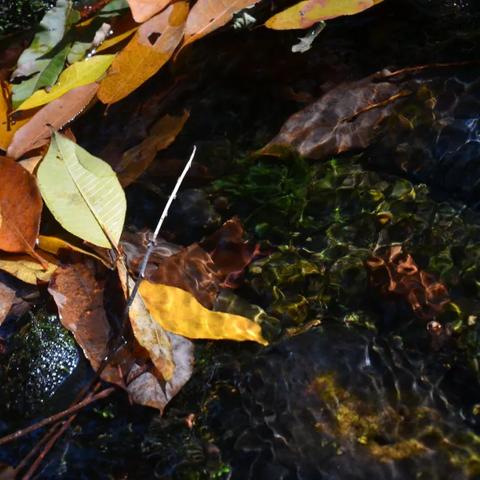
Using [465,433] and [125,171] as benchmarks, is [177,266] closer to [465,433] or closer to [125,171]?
[125,171]

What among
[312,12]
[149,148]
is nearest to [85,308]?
[149,148]

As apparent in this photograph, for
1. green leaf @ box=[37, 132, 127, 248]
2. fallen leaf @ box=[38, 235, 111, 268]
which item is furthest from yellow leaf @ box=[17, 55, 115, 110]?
fallen leaf @ box=[38, 235, 111, 268]

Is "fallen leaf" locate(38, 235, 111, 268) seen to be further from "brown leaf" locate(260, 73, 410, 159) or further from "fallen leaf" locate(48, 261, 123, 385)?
"brown leaf" locate(260, 73, 410, 159)

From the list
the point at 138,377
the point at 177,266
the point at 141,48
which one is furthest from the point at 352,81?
the point at 138,377

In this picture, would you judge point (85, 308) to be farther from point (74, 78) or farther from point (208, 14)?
point (208, 14)

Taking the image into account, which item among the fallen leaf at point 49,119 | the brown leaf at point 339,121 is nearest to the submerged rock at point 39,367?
the fallen leaf at point 49,119

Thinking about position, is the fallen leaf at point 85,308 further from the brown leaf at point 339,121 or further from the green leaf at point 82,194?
the brown leaf at point 339,121
